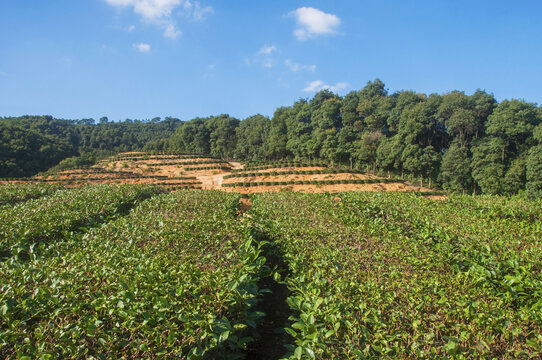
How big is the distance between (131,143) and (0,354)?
86583 mm

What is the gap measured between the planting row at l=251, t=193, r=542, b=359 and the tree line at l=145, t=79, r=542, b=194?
2499 cm

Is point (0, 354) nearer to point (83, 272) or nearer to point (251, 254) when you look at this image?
point (83, 272)

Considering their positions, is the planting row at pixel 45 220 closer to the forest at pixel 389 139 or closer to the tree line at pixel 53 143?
the forest at pixel 389 139

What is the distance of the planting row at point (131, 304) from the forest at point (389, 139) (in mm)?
29426

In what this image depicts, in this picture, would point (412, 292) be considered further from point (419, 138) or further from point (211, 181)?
point (419, 138)

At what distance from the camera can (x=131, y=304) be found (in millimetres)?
2904

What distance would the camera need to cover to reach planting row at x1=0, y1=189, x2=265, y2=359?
2486mm

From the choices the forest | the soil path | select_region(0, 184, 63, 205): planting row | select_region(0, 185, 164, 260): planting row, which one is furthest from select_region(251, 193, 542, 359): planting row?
the forest

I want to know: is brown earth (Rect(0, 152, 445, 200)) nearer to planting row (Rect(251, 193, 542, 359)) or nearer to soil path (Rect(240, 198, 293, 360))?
soil path (Rect(240, 198, 293, 360))

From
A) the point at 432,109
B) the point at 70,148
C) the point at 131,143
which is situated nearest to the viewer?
the point at 432,109

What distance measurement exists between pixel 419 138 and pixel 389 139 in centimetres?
680

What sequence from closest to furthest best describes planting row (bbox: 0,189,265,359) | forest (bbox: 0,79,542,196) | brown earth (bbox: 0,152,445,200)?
planting row (bbox: 0,189,265,359) < forest (bbox: 0,79,542,196) < brown earth (bbox: 0,152,445,200)

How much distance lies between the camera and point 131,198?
478 inches

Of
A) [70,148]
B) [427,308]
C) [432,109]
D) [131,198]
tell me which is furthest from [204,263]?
[70,148]
